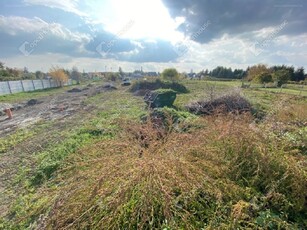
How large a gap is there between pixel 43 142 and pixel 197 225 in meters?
5.92

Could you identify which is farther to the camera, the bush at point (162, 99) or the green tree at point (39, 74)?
the green tree at point (39, 74)

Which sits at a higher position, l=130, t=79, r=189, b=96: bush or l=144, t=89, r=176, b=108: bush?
l=144, t=89, r=176, b=108: bush

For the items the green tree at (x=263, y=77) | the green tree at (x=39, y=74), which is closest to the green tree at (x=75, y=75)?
the green tree at (x=39, y=74)

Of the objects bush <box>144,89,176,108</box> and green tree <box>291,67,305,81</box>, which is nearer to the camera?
bush <box>144,89,176,108</box>

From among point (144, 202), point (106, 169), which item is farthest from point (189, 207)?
point (106, 169)

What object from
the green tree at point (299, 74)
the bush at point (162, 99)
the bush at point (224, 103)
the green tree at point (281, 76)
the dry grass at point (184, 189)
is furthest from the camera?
the green tree at point (299, 74)

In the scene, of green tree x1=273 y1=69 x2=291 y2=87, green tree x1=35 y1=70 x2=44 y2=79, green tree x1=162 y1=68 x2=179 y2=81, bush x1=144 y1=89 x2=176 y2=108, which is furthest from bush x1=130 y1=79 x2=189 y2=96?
green tree x1=35 y1=70 x2=44 y2=79

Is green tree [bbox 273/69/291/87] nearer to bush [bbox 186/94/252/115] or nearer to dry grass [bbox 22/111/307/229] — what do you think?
bush [bbox 186/94/252/115]

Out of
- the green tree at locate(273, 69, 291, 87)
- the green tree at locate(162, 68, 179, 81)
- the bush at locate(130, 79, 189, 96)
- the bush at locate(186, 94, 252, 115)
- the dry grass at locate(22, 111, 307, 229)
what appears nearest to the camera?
the dry grass at locate(22, 111, 307, 229)

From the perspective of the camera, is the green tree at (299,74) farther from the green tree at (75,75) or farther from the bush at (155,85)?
the green tree at (75,75)

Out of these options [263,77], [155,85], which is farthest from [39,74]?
[263,77]

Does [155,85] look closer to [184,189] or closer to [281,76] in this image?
[281,76]

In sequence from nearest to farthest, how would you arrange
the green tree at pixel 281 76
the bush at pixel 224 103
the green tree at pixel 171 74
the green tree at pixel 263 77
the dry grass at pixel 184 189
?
1. the dry grass at pixel 184 189
2. the bush at pixel 224 103
3. the green tree at pixel 281 76
4. the green tree at pixel 263 77
5. the green tree at pixel 171 74

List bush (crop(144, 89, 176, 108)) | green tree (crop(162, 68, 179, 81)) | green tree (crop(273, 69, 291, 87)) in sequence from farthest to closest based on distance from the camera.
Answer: green tree (crop(162, 68, 179, 81)), green tree (crop(273, 69, 291, 87)), bush (crop(144, 89, 176, 108))
